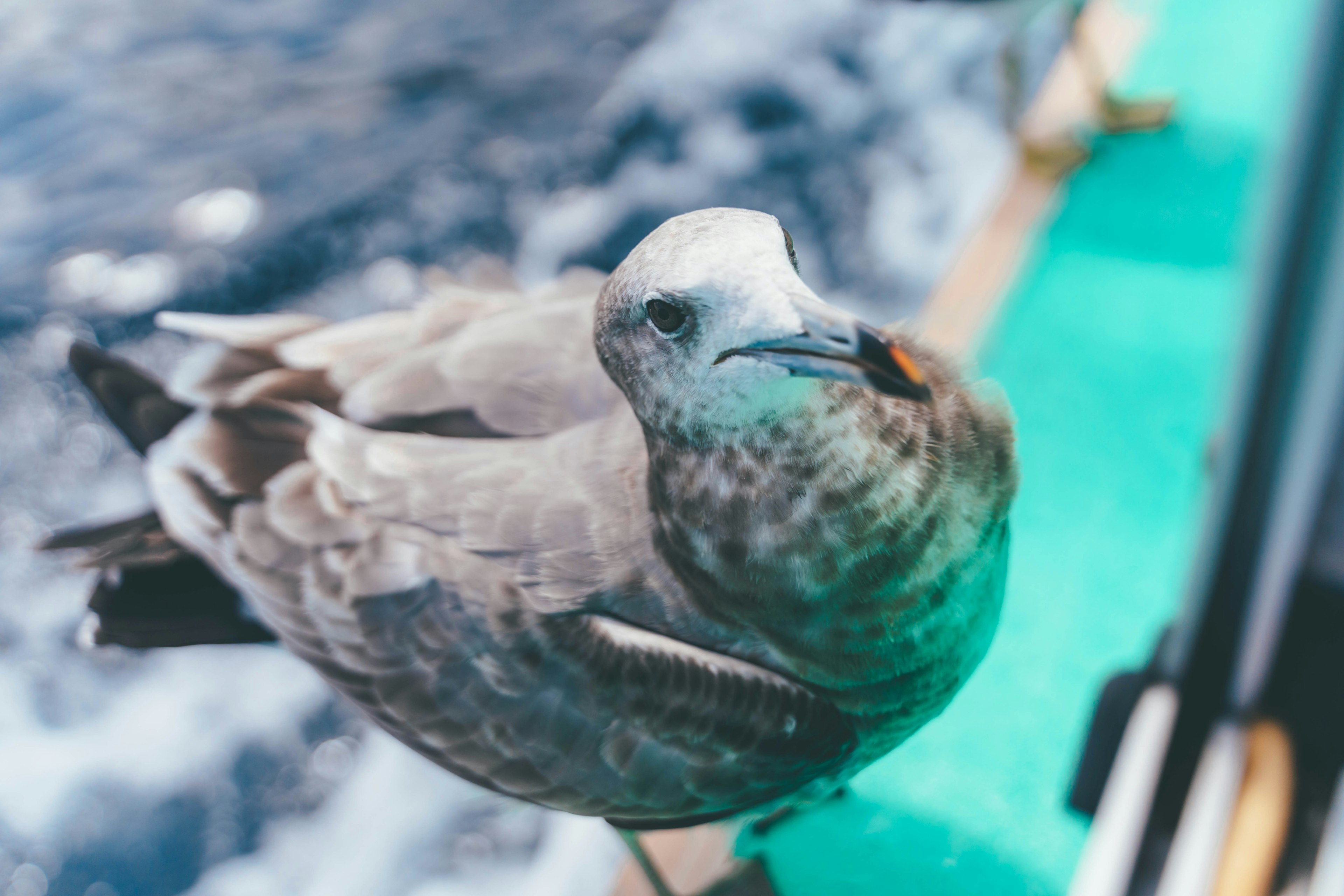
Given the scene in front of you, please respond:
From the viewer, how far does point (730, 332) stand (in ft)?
2.24

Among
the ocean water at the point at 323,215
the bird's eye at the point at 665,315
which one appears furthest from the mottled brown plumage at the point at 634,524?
the ocean water at the point at 323,215

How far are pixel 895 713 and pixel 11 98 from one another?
371cm

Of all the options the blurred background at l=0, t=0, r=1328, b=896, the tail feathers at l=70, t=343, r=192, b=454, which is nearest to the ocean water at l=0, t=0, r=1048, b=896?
the blurred background at l=0, t=0, r=1328, b=896

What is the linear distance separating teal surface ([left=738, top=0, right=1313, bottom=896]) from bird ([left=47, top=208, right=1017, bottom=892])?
0.27 metres

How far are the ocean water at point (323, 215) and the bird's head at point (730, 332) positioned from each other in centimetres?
81

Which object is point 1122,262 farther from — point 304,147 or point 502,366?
point 304,147

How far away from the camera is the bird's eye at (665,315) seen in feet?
2.33

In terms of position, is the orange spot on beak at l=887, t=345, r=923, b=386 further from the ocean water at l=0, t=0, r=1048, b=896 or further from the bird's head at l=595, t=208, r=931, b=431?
the ocean water at l=0, t=0, r=1048, b=896

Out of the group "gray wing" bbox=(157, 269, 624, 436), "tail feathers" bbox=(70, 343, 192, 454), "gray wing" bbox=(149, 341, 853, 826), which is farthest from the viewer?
"tail feathers" bbox=(70, 343, 192, 454)

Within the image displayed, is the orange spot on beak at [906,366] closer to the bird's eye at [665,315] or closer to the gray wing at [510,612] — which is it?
the bird's eye at [665,315]

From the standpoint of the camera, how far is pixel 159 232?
2.91 m

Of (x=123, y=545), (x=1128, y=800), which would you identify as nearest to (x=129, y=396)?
(x=123, y=545)

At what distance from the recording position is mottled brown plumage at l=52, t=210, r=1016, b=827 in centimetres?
75

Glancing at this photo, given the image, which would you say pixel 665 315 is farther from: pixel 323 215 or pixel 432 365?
pixel 323 215
